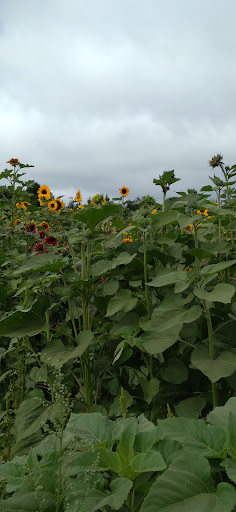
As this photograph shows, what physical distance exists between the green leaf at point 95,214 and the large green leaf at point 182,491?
140cm

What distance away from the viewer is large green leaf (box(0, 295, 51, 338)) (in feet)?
7.03

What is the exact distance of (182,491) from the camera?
0.78 meters

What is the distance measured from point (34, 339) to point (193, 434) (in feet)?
6.91

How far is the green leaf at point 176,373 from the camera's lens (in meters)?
1.83

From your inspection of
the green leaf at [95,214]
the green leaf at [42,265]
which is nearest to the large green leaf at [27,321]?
the green leaf at [42,265]

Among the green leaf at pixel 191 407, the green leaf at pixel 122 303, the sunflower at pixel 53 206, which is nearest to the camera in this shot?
the green leaf at pixel 191 407

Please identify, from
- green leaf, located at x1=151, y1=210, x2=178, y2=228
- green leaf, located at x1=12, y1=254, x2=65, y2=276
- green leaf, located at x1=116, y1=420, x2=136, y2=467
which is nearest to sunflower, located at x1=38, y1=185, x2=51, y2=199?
green leaf, located at x1=12, y1=254, x2=65, y2=276

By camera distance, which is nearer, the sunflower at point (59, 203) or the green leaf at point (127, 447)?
the green leaf at point (127, 447)

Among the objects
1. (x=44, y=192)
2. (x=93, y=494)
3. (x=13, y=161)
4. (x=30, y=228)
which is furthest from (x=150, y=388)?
(x=44, y=192)

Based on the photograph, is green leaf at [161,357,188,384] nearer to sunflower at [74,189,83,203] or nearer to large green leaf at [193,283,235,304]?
large green leaf at [193,283,235,304]

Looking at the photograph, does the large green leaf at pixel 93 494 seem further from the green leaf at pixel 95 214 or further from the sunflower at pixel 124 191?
the sunflower at pixel 124 191

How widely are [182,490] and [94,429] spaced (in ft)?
0.99

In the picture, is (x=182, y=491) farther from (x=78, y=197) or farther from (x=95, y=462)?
(x=78, y=197)

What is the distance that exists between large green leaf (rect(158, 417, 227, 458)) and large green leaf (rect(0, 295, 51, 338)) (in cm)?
129
